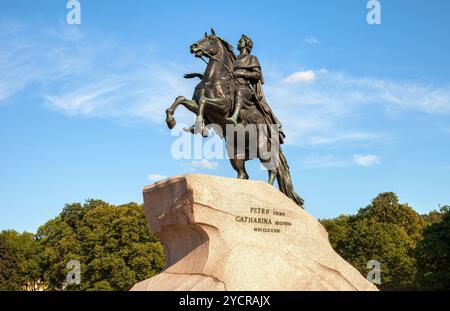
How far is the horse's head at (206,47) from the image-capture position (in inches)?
564

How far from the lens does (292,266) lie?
11711mm

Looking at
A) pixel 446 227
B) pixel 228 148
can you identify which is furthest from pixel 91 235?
pixel 228 148

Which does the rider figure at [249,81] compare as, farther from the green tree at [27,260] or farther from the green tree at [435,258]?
the green tree at [27,260]

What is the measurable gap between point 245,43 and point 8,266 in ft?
122

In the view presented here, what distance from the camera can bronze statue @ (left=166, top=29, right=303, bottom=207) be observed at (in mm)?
13797

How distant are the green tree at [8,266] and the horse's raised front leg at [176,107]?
121 feet

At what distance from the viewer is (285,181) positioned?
15836mm

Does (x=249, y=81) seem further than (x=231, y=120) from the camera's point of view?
Yes

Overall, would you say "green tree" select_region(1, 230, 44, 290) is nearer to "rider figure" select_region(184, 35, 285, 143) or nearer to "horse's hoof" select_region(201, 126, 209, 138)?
"rider figure" select_region(184, 35, 285, 143)

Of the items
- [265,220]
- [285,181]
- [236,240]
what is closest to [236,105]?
[285,181]

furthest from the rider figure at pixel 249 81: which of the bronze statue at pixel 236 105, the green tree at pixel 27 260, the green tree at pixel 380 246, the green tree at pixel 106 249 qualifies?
the green tree at pixel 27 260

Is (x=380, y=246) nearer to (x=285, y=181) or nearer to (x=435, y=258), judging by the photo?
(x=435, y=258)

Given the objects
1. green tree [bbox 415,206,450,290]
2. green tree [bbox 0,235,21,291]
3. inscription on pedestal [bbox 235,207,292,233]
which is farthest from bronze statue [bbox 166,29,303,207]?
green tree [bbox 0,235,21,291]
